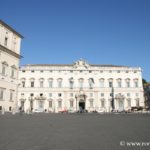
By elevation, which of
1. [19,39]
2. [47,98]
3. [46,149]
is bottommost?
[46,149]

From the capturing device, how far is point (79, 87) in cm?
6281

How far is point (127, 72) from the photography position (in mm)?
63625

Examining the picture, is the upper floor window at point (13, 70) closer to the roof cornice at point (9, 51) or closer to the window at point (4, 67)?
the window at point (4, 67)

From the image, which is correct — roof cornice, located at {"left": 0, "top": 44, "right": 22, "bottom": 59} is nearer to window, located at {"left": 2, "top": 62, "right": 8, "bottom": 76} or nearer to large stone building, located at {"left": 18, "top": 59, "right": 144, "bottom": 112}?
window, located at {"left": 2, "top": 62, "right": 8, "bottom": 76}

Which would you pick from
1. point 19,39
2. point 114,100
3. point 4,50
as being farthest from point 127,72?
point 4,50

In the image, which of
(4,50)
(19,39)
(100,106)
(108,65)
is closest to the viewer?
(4,50)

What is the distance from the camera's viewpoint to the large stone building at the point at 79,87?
2420 inches

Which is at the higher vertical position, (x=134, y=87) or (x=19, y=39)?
(x=19, y=39)

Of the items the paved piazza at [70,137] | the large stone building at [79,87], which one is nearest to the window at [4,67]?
the paved piazza at [70,137]

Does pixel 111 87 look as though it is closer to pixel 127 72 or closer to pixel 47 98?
pixel 127 72

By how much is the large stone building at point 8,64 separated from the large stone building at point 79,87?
86.2 ft

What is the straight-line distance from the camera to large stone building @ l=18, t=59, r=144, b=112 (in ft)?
202

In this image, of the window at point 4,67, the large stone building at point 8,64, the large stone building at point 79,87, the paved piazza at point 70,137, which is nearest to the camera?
the paved piazza at point 70,137

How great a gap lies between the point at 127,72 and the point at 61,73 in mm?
20404
